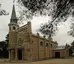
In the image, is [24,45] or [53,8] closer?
[53,8]

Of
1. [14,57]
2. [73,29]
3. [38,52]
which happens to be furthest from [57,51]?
[73,29]

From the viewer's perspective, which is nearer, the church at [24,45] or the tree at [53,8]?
the tree at [53,8]

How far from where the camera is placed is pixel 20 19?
21.6 feet

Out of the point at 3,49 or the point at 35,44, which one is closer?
the point at 35,44

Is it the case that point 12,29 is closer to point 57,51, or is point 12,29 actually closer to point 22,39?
point 22,39

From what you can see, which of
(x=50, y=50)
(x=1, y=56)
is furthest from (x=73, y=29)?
(x=1, y=56)

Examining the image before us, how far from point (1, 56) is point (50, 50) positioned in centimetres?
1794

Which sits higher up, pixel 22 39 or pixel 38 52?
pixel 22 39

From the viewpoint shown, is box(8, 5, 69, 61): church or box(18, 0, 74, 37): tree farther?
box(8, 5, 69, 61): church

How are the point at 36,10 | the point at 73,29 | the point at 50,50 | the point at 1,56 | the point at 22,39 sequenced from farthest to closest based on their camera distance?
the point at 1,56 → the point at 50,50 → the point at 22,39 → the point at 73,29 → the point at 36,10

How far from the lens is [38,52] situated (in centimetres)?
4697

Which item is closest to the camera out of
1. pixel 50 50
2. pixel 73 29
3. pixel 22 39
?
pixel 73 29

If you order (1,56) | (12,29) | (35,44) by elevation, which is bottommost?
(1,56)

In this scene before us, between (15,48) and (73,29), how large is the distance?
3816cm
